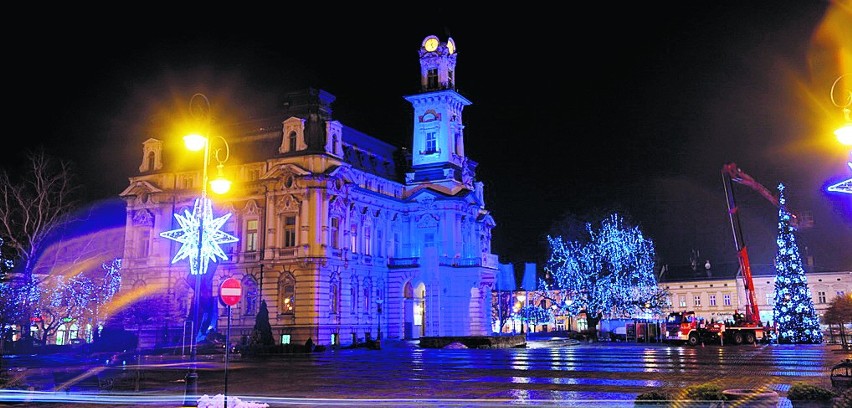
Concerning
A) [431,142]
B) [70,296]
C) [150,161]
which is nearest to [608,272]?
[431,142]

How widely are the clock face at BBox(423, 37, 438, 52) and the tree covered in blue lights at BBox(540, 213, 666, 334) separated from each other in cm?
2177

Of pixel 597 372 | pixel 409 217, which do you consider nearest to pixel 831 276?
pixel 409 217

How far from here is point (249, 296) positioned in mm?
54750

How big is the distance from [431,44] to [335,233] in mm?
22028

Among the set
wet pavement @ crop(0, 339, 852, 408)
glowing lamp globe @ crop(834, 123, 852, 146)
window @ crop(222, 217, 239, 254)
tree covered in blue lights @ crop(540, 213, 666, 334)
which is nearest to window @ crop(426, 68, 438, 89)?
tree covered in blue lights @ crop(540, 213, 666, 334)

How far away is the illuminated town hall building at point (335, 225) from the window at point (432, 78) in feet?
0.48

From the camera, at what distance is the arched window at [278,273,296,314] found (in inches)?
2083

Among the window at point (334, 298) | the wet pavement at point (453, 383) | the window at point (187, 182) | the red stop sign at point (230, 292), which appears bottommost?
the wet pavement at point (453, 383)

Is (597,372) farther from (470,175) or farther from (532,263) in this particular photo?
(532,263)

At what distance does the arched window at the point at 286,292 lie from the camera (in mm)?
52906

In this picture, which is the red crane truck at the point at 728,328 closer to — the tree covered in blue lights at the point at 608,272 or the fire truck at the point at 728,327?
the fire truck at the point at 728,327

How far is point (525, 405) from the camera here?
14.5 m

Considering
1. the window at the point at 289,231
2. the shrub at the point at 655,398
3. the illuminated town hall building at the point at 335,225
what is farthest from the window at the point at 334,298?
the shrub at the point at 655,398

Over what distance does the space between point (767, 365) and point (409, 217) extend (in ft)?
134
